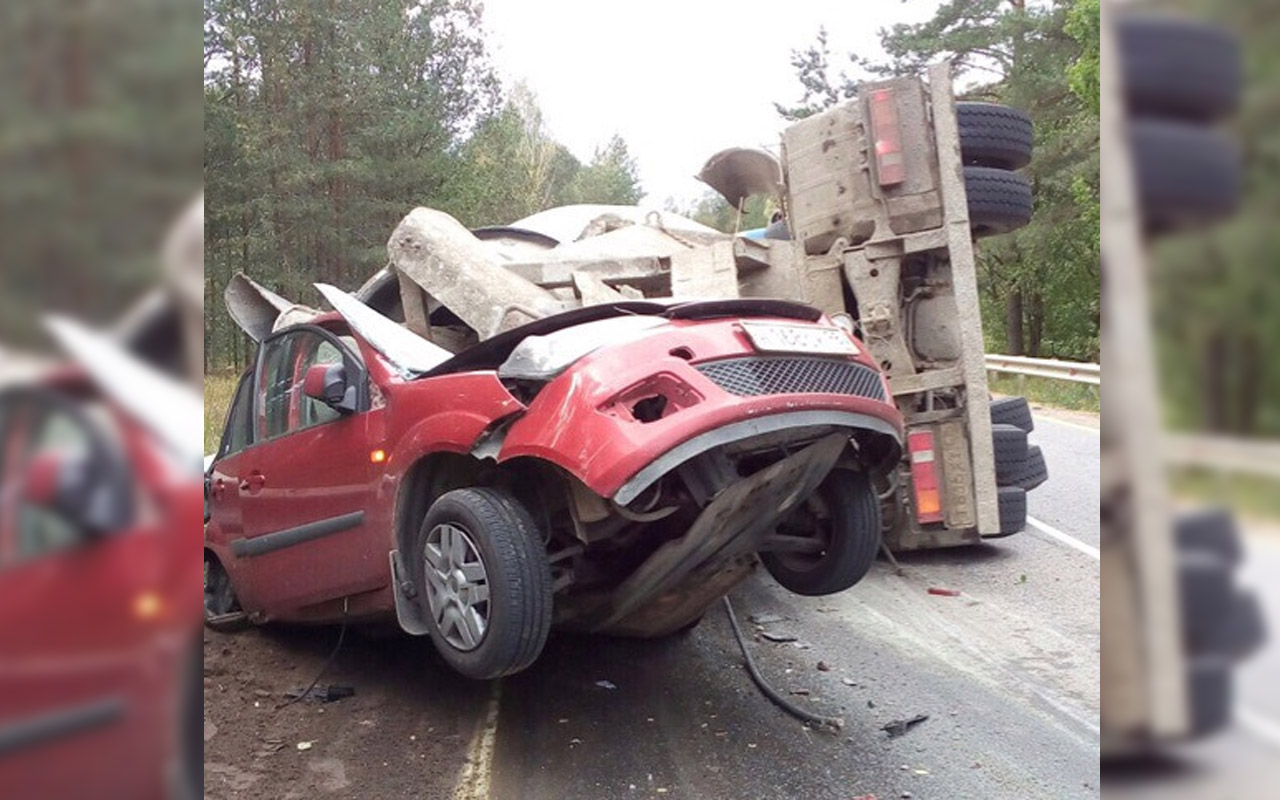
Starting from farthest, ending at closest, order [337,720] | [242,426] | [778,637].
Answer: [778,637]
[242,426]
[337,720]

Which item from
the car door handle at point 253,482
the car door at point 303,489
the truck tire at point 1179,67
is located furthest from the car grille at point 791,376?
the car door handle at point 253,482

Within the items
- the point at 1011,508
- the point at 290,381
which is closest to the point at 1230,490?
the point at 290,381

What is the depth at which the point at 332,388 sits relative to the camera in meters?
3.49

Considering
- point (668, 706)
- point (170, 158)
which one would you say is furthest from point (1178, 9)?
point (668, 706)

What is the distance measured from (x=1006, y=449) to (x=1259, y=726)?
4978mm

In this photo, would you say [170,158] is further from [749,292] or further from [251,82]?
[749,292]

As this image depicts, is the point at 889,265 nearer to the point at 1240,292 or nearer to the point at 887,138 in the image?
the point at 887,138

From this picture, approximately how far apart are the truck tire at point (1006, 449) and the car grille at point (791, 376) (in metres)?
2.44

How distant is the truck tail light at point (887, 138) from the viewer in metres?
4.50

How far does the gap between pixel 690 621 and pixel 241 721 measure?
182 centimetres

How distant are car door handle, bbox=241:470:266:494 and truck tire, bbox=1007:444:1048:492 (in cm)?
383

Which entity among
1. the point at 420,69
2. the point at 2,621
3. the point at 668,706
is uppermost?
the point at 420,69

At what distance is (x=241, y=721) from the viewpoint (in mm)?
3766

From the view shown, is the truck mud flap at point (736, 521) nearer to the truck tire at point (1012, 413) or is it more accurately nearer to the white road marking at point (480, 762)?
the white road marking at point (480, 762)
